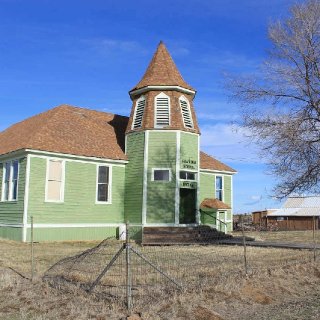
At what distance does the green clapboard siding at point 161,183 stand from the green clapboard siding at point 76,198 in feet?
6.91

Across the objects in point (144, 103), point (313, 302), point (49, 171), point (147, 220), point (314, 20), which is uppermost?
point (314, 20)

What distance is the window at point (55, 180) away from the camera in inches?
882

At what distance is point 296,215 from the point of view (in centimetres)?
5741

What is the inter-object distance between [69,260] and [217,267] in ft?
13.8

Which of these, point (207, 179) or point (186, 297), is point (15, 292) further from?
point (207, 179)

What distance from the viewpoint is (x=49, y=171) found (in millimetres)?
22453

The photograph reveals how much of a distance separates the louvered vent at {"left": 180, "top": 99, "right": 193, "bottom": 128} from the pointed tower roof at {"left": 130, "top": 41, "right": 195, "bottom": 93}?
36.2 inches

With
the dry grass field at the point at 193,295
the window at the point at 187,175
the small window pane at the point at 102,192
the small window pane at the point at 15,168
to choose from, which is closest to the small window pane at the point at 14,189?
A: the small window pane at the point at 15,168

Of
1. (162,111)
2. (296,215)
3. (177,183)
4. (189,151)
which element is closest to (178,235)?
(177,183)

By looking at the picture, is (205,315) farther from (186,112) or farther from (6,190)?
(186,112)

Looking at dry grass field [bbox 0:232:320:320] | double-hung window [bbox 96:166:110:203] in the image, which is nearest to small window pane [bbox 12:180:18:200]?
double-hung window [bbox 96:166:110:203]

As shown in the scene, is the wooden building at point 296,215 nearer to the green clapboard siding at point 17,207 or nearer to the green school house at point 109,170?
the green school house at point 109,170

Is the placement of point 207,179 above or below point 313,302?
above

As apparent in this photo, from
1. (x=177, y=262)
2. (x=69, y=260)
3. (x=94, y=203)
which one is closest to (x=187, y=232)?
(x=94, y=203)
